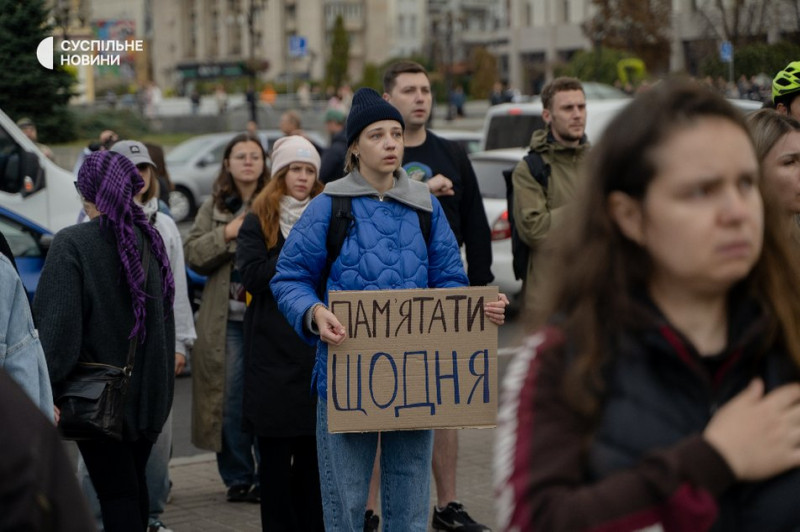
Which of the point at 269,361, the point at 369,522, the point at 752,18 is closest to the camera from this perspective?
the point at 369,522

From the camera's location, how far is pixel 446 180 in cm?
624

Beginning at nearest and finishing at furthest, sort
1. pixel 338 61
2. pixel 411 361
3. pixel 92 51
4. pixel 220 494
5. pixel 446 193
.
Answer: pixel 411 361, pixel 446 193, pixel 220 494, pixel 92 51, pixel 338 61

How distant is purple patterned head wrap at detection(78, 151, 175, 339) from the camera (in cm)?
509

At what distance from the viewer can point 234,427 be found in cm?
699

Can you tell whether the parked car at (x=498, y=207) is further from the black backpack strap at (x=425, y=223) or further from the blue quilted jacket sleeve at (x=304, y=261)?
the blue quilted jacket sleeve at (x=304, y=261)

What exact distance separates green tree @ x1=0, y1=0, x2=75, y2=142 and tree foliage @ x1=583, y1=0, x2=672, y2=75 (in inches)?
1133

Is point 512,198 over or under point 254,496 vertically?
over

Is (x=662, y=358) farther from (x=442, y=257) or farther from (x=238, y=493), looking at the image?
(x=238, y=493)

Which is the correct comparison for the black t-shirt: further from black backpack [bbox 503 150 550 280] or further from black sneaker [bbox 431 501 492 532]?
black sneaker [bbox 431 501 492 532]

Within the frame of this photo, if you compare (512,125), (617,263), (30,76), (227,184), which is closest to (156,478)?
(227,184)

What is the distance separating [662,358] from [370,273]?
2.69 meters

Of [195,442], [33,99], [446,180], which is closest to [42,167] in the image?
[195,442]

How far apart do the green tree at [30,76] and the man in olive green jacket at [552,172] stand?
1756cm

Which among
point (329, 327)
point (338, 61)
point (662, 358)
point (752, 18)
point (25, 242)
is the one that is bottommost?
point (25, 242)
